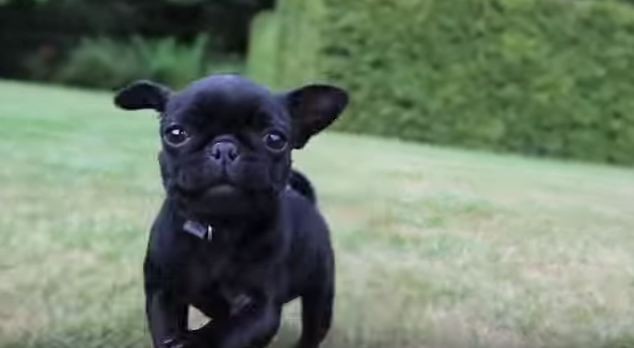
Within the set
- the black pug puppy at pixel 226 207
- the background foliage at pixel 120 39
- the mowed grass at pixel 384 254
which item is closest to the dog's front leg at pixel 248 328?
the black pug puppy at pixel 226 207

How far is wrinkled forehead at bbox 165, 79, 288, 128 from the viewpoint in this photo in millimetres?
2191

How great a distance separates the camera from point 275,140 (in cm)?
221

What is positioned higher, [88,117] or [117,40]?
[88,117]

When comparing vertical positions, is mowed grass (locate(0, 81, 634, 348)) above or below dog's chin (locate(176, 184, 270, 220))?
below

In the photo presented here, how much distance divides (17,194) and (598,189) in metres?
4.73

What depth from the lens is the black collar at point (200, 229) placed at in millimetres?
2217

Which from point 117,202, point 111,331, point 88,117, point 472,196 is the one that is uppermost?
point 111,331

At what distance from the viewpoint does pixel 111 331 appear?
309cm

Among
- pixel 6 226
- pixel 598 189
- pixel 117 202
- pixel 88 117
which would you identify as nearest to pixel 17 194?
pixel 117 202

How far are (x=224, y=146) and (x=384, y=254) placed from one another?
2396 mm

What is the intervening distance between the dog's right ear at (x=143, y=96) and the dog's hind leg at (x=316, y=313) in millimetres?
510

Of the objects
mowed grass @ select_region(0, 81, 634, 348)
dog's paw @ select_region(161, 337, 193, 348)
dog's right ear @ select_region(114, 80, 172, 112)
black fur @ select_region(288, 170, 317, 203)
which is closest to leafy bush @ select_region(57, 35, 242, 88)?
mowed grass @ select_region(0, 81, 634, 348)

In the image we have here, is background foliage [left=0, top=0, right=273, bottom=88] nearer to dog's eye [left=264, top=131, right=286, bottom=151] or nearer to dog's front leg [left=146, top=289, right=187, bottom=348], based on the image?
dog's front leg [left=146, top=289, right=187, bottom=348]

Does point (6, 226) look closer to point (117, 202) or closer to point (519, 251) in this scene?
point (117, 202)
